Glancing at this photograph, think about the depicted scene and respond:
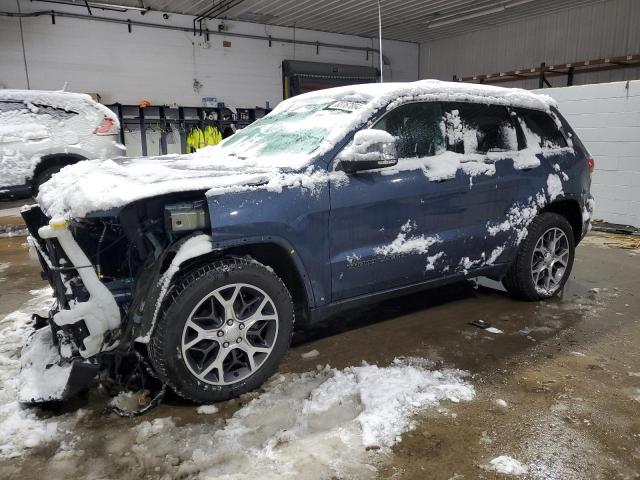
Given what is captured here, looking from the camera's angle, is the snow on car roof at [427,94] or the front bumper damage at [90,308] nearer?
the front bumper damage at [90,308]

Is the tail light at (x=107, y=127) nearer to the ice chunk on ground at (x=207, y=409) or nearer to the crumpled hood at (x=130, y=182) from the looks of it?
the crumpled hood at (x=130, y=182)

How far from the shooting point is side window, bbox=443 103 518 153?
349cm

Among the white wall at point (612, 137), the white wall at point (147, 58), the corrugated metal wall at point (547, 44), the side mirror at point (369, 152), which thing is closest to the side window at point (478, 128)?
the side mirror at point (369, 152)

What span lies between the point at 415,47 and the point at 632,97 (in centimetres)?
1292

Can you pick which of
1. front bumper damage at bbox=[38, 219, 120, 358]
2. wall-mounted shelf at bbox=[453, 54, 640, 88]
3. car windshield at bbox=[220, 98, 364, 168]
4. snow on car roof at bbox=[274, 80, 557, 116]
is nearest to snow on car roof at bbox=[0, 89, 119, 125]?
car windshield at bbox=[220, 98, 364, 168]

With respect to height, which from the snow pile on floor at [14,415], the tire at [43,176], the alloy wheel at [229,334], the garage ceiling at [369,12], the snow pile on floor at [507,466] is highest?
the garage ceiling at [369,12]

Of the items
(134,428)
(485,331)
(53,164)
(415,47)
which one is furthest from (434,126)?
(415,47)

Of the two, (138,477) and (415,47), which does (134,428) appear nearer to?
(138,477)

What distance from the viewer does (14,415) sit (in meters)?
2.53

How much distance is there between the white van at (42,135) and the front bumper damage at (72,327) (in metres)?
6.25

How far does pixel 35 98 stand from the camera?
26.4ft

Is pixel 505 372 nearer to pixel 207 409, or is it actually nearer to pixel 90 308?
pixel 207 409

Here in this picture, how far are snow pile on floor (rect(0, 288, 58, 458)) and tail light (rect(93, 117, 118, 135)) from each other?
5492 mm

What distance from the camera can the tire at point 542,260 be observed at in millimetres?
3961
